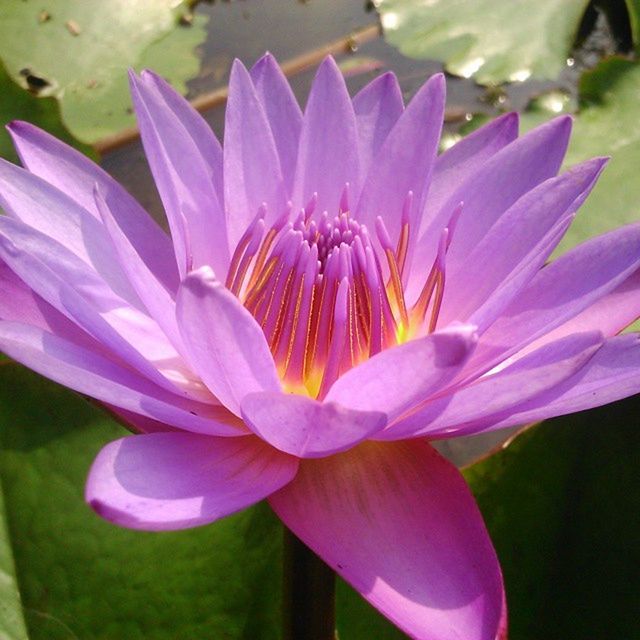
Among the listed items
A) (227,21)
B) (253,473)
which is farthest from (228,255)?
A: (227,21)

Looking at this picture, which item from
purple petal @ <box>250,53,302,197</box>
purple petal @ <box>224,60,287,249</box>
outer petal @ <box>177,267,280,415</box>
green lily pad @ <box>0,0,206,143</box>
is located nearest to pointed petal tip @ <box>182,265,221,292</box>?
outer petal @ <box>177,267,280,415</box>

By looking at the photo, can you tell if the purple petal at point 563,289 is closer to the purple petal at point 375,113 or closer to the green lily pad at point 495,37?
the purple petal at point 375,113

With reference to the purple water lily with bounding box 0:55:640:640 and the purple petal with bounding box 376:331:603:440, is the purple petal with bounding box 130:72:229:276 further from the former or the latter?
the purple petal with bounding box 376:331:603:440

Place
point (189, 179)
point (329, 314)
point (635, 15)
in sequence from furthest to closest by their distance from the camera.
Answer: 1. point (635, 15)
2. point (189, 179)
3. point (329, 314)

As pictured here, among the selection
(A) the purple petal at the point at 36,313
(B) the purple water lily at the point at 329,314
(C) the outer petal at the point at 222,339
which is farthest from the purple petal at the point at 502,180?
(A) the purple petal at the point at 36,313

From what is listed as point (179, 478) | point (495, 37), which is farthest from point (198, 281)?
point (495, 37)

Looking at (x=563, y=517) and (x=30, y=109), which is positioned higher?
(x=30, y=109)

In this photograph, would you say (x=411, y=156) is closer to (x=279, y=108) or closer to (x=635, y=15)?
(x=279, y=108)
